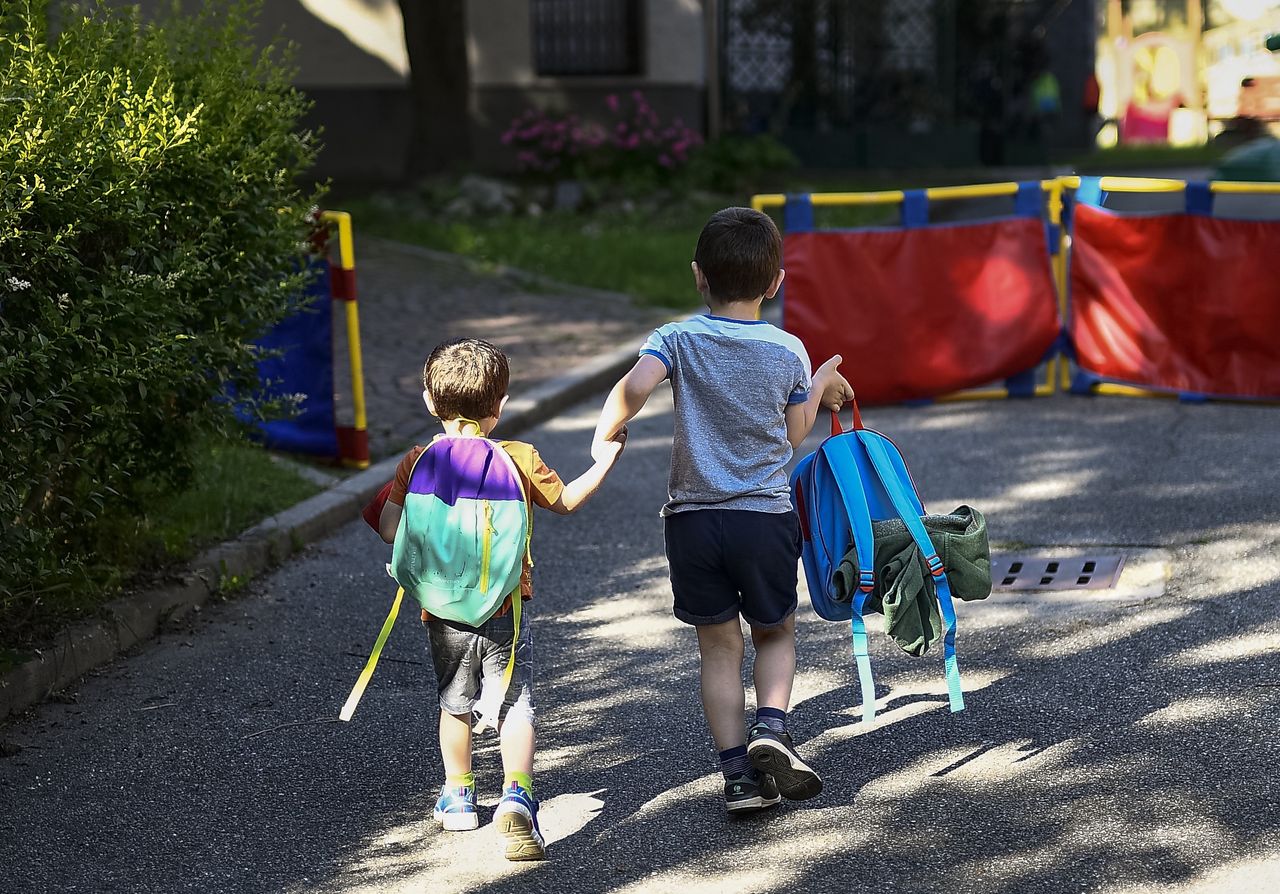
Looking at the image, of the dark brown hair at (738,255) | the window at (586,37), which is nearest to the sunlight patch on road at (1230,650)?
the dark brown hair at (738,255)

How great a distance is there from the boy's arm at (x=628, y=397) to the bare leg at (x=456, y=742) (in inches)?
30.9

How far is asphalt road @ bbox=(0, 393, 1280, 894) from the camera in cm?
371

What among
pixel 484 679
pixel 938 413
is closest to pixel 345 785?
pixel 484 679

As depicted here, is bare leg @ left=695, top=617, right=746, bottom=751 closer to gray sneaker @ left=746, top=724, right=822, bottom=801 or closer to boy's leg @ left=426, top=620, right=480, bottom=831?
gray sneaker @ left=746, top=724, right=822, bottom=801

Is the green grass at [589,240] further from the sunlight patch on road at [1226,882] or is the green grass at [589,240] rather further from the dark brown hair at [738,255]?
the sunlight patch on road at [1226,882]

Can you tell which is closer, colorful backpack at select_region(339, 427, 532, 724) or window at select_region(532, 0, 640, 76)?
colorful backpack at select_region(339, 427, 532, 724)

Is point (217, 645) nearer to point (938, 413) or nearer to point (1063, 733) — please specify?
point (1063, 733)

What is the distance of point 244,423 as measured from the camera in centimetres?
586

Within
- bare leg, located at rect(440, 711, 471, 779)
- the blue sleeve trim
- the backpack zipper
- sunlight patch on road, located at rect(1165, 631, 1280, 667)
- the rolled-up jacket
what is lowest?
sunlight patch on road, located at rect(1165, 631, 1280, 667)

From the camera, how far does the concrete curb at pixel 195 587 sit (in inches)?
192

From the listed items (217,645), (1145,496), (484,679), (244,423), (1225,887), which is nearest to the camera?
(1225,887)

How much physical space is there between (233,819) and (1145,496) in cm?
438

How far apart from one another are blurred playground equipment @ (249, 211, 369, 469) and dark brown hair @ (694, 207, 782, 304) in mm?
3745

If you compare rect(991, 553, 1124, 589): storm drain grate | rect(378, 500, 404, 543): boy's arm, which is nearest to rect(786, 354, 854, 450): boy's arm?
rect(378, 500, 404, 543): boy's arm
